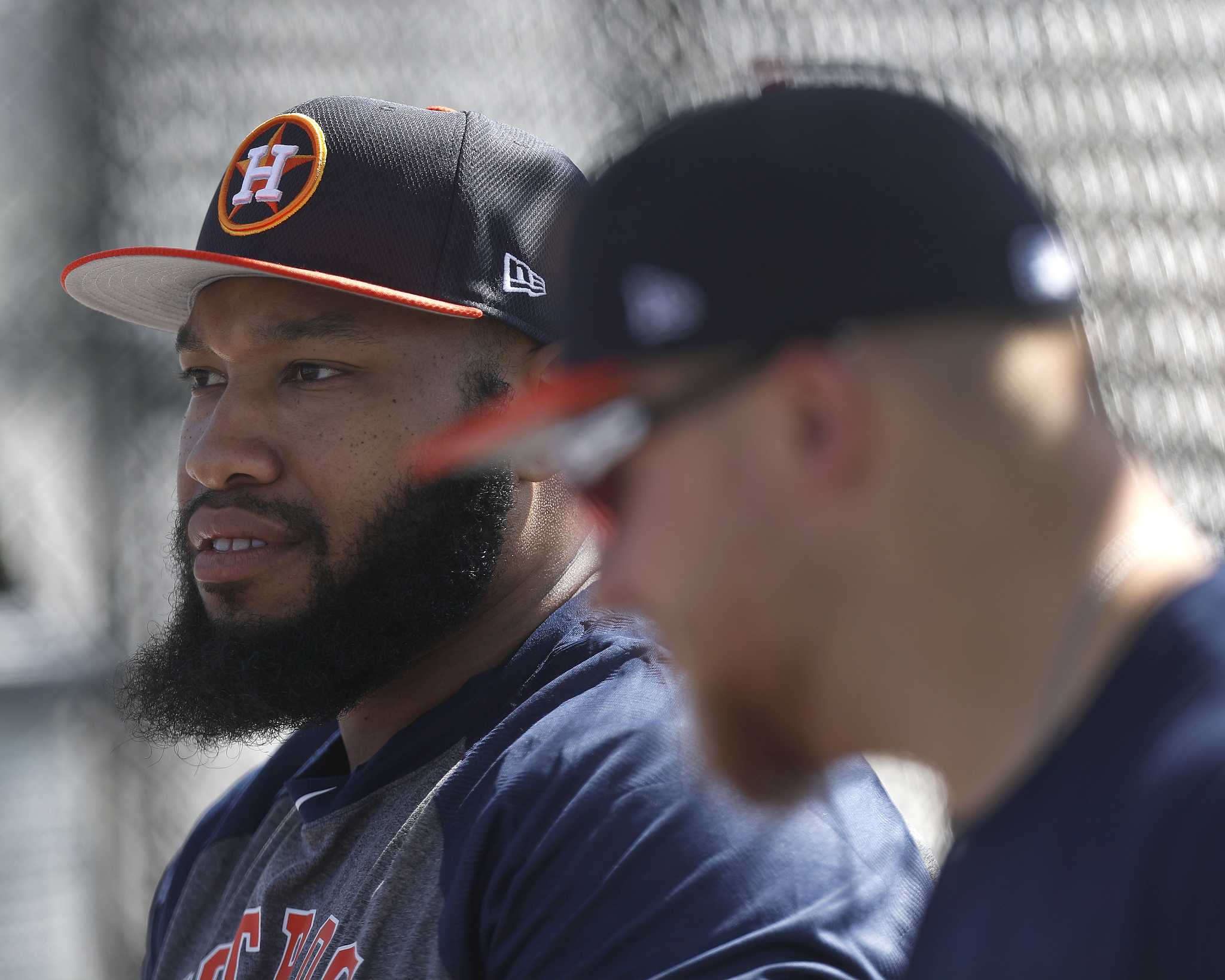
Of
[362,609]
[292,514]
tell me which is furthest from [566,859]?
[292,514]

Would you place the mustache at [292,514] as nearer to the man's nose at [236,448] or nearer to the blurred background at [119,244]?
the man's nose at [236,448]

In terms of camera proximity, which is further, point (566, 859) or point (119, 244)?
point (119, 244)

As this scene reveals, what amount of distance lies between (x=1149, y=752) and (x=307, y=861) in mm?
1292

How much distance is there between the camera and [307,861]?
181 centimetres

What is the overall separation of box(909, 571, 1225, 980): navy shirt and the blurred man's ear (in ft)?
0.66

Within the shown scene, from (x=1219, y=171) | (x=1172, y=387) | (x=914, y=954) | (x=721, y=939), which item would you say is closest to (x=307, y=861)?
(x=721, y=939)

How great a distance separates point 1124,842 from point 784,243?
414mm

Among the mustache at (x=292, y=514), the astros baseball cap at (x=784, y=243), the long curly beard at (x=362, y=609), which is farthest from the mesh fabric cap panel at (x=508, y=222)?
the astros baseball cap at (x=784, y=243)

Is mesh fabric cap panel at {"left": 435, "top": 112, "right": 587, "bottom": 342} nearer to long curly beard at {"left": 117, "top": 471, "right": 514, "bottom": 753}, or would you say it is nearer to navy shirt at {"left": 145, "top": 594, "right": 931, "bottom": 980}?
long curly beard at {"left": 117, "top": 471, "right": 514, "bottom": 753}

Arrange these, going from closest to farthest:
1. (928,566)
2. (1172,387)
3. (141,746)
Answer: (928,566) → (1172,387) → (141,746)

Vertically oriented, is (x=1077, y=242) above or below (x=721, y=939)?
above

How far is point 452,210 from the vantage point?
6.73 feet

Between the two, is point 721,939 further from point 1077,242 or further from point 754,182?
point 1077,242

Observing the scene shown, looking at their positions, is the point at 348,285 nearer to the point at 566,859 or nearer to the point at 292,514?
the point at 292,514
